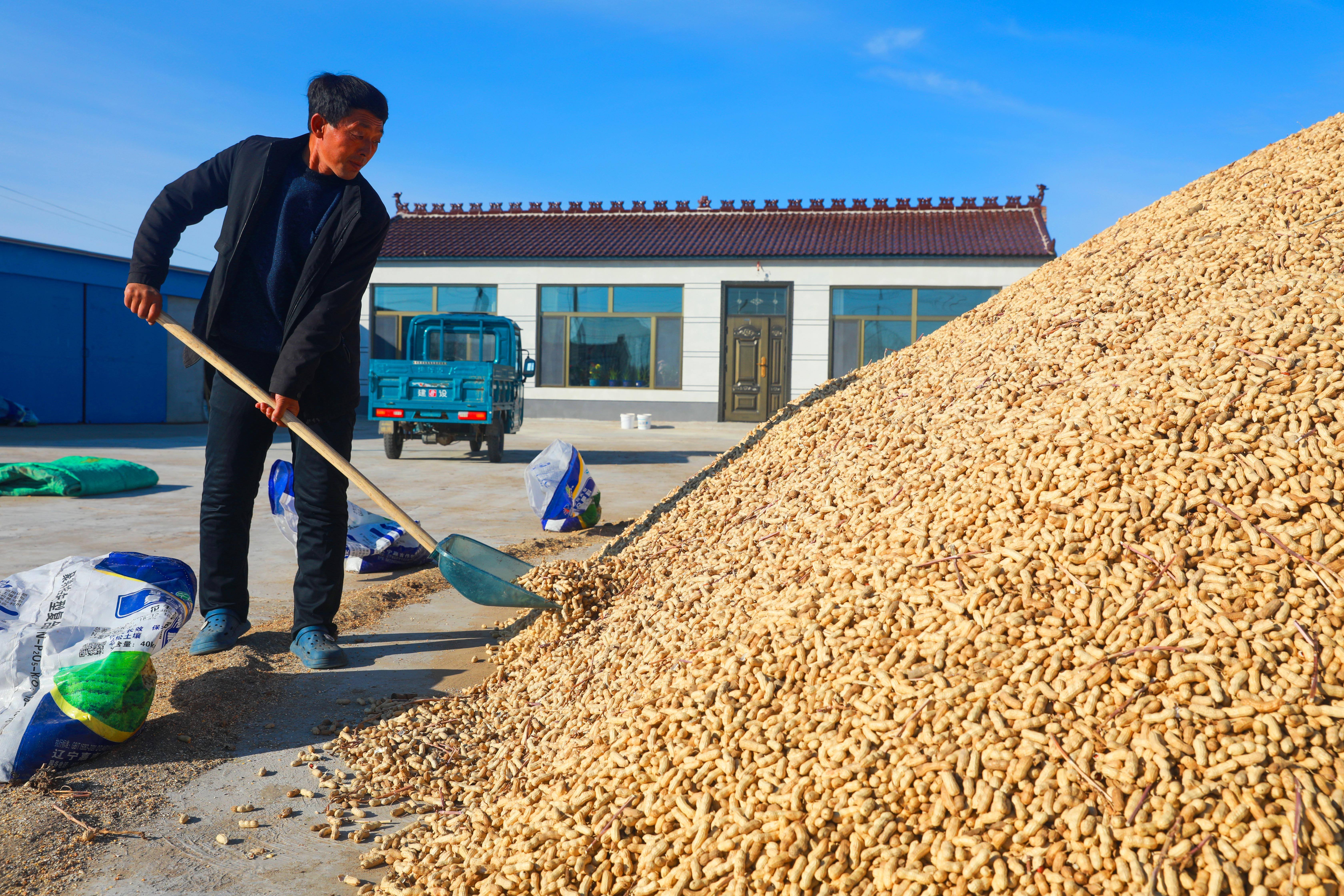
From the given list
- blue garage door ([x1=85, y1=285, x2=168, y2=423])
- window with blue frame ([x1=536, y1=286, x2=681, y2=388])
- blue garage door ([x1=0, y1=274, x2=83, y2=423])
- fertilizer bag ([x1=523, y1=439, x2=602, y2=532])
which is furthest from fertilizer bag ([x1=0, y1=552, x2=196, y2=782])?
window with blue frame ([x1=536, y1=286, x2=681, y2=388])

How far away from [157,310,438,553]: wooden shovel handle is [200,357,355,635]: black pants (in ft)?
0.24

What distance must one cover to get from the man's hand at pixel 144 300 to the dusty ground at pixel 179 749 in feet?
3.82

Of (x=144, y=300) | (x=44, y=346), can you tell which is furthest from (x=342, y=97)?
(x=44, y=346)

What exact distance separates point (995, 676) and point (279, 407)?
7.38ft

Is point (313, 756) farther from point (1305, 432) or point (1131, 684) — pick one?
point (1305, 432)

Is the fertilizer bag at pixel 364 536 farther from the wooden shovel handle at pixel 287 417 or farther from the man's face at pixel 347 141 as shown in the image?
the man's face at pixel 347 141

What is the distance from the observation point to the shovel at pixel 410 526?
2818 mm

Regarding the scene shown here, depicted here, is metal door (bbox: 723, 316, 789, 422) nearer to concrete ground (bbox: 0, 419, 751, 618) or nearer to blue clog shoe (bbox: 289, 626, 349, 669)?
concrete ground (bbox: 0, 419, 751, 618)

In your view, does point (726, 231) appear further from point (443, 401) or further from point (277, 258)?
point (277, 258)

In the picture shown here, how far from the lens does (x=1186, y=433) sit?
2.12 m

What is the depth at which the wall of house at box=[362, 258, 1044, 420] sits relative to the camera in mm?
18156

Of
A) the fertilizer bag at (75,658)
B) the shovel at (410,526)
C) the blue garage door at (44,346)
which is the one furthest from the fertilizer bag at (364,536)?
the blue garage door at (44,346)

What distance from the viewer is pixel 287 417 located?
2.84 metres

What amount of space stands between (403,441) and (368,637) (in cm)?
752
